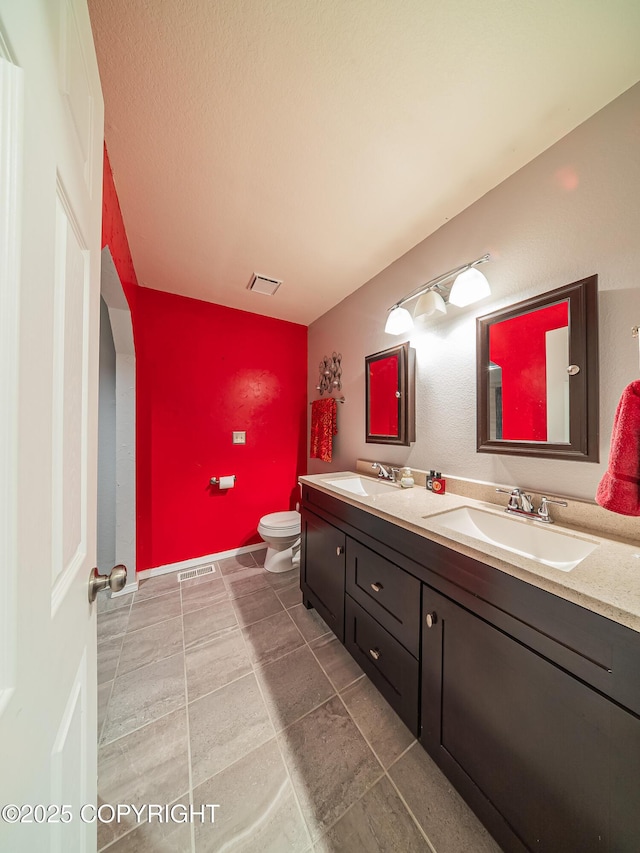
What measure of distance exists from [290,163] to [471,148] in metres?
0.74

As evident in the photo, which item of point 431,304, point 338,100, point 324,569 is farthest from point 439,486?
point 338,100

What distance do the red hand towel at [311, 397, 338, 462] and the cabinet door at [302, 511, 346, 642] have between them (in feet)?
2.24

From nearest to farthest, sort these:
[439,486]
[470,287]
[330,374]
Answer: [470,287], [439,486], [330,374]

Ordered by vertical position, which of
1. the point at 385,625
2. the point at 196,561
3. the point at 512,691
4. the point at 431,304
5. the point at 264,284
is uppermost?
the point at 264,284

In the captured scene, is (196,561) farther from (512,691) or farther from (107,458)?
(512,691)

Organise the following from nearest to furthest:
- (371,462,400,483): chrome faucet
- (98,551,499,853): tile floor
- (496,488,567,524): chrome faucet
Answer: (98,551,499,853): tile floor → (496,488,567,524): chrome faucet → (371,462,400,483): chrome faucet

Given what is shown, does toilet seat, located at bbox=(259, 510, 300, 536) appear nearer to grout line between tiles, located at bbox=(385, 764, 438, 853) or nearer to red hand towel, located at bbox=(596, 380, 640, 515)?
grout line between tiles, located at bbox=(385, 764, 438, 853)

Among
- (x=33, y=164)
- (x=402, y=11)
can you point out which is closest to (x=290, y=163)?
(x=402, y=11)

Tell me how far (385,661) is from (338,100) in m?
2.12

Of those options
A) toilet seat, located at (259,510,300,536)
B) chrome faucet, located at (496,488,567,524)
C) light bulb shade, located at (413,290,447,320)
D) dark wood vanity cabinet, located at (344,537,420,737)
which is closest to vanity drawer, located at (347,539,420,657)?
dark wood vanity cabinet, located at (344,537,420,737)

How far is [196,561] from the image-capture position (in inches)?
89.4

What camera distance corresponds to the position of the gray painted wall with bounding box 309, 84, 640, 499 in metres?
0.93

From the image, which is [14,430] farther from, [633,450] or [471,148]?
[471,148]

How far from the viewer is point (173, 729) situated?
1.10m
